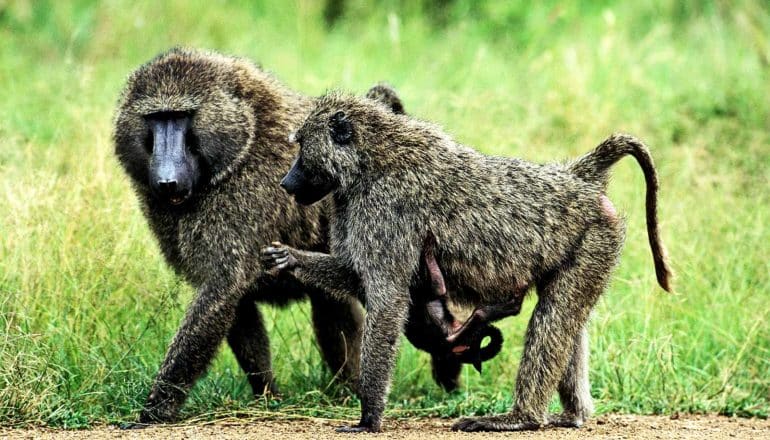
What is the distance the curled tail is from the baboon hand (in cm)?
114

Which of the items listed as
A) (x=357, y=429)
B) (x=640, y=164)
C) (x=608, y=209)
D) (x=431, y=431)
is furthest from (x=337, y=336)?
(x=640, y=164)

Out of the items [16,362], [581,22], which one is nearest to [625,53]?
[581,22]

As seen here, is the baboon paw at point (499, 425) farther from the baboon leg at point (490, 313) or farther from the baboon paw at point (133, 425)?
the baboon paw at point (133, 425)

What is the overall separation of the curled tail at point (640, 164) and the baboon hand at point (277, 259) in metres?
1.14

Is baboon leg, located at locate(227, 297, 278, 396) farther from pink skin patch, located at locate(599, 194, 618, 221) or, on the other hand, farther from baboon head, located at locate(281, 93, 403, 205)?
pink skin patch, located at locate(599, 194, 618, 221)

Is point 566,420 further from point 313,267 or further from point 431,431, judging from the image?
point 313,267

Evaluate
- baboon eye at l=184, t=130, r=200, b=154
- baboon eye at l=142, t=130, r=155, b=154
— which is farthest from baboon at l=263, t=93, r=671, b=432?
baboon eye at l=142, t=130, r=155, b=154

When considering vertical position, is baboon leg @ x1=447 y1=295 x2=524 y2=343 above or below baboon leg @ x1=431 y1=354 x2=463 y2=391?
above

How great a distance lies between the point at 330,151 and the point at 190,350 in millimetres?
963

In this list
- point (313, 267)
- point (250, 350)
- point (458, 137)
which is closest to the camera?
point (313, 267)

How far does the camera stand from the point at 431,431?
4.59 m

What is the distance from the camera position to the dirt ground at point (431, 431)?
4422mm

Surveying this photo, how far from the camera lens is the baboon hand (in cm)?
455

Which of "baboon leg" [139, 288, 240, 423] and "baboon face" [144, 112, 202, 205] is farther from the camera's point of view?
"baboon leg" [139, 288, 240, 423]
